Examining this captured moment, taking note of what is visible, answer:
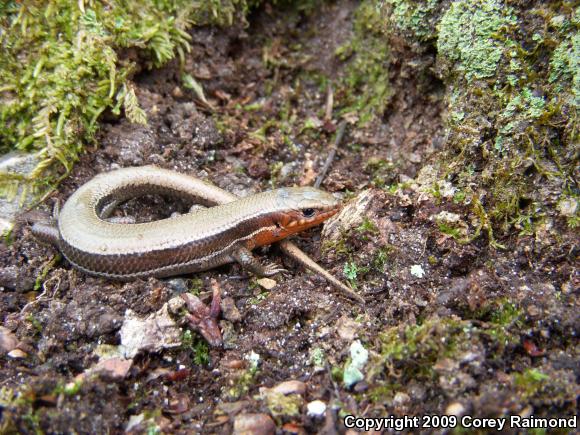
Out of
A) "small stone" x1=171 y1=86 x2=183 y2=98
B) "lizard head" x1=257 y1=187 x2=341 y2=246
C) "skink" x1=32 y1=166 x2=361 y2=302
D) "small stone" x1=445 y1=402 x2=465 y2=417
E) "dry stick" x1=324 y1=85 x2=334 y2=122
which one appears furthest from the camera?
"dry stick" x1=324 y1=85 x2=334 y2=122

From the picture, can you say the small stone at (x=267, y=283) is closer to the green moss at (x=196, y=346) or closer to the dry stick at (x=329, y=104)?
the green moss at (x=196, y=346)

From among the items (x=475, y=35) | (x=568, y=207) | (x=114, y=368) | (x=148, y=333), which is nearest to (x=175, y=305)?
(x=148, y=333)

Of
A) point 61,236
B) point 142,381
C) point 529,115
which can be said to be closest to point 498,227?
point 529,115

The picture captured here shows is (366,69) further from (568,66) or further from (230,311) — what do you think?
(230,311)

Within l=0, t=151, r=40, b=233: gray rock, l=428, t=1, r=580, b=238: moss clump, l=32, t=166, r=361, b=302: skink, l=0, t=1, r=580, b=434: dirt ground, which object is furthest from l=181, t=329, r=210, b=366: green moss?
l=428, t=1, r=580, b=238: moss clump

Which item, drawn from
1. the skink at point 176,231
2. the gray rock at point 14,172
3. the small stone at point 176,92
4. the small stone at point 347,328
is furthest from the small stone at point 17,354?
the small stone at point 176,92

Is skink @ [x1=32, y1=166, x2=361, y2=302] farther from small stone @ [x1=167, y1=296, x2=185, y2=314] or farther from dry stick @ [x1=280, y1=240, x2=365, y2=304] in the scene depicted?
small stone @ [x1=167, y1=296, x2=185, y2=314]
